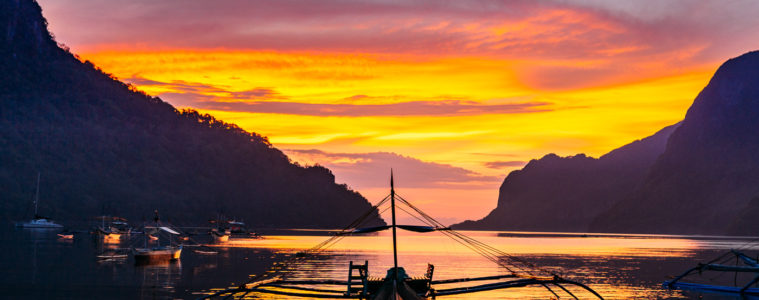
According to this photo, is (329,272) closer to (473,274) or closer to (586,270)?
(473,274)

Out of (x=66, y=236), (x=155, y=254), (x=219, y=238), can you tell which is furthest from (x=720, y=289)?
(x=66, y=236)

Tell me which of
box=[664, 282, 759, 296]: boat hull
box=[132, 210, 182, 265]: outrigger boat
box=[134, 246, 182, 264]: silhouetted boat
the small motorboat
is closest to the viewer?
box=[664, 282, 759, 296]: boat hull

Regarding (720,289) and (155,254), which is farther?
(155,254)

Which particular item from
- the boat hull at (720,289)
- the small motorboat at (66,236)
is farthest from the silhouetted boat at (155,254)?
the small motorboat at (66,236)

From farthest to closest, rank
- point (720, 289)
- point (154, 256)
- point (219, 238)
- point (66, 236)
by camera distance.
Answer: point (219, 238), point (66, 236), point (154, 256), point (720, 289)

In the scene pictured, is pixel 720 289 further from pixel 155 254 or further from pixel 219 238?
pixel 219 238

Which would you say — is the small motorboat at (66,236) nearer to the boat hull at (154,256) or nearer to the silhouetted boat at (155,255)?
the silhouetted boat at (155,255)

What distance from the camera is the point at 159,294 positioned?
63406 millimetres

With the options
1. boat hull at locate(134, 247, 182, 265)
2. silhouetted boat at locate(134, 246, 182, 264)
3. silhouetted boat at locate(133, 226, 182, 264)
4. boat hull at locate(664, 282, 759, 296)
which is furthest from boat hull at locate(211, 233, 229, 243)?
boat hull at locate(664, 282, 759, 296)

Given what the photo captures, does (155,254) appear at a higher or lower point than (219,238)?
lower

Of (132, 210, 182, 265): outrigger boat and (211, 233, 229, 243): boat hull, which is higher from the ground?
(211, 233, 229, 243): boat hull

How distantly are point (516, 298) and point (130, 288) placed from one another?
1266 inches

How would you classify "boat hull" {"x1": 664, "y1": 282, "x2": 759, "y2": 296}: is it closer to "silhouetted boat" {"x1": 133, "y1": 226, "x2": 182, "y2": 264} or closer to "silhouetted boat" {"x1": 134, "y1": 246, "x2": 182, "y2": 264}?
"silhouetted boat" {"x1": 133, "y1": 226, "x2": 182, "y2": 264}

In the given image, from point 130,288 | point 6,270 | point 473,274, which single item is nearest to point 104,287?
point 130,288
